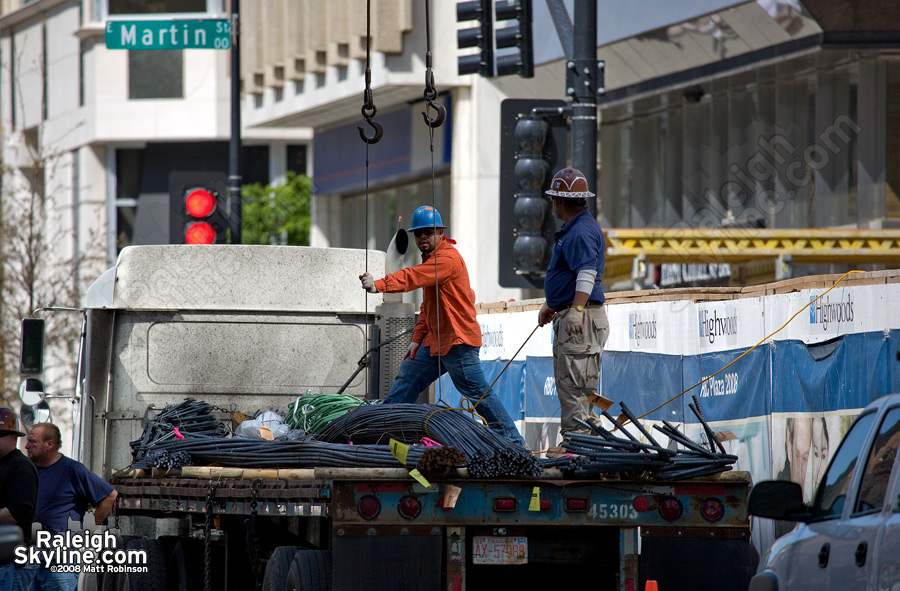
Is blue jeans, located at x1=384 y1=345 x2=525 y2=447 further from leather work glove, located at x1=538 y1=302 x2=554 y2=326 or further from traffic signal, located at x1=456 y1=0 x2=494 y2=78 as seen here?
traffic signal, located at x1=456 y1=0 x2=494 y2=78

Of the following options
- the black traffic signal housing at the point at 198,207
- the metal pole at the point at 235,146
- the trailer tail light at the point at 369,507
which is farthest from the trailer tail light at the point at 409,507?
the metal pole at the point at 235,146

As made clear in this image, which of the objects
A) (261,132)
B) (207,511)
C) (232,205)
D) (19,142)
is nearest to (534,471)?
(207,511)

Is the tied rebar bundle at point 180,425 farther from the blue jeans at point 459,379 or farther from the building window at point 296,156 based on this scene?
the building window at point 296,156

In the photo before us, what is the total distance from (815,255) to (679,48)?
154 inches

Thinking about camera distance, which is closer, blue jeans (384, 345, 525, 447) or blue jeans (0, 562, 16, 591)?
blue jeans (0, 562, 16, 591)

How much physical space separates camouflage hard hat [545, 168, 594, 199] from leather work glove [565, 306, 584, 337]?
77 centimetres

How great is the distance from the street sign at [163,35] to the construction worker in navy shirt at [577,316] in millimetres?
8394

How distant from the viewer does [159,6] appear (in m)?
41.5

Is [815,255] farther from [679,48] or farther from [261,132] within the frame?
[261,132]

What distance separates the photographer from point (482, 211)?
26.8 metres

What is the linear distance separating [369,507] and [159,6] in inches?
1379

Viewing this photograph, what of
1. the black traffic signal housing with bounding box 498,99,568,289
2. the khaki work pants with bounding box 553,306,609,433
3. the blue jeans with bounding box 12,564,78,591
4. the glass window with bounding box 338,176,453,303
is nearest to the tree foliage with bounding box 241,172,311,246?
the glass window with bounding box 338,176,453,303

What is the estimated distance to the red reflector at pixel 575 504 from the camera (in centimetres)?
834

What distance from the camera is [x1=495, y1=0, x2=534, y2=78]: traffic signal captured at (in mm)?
13375
